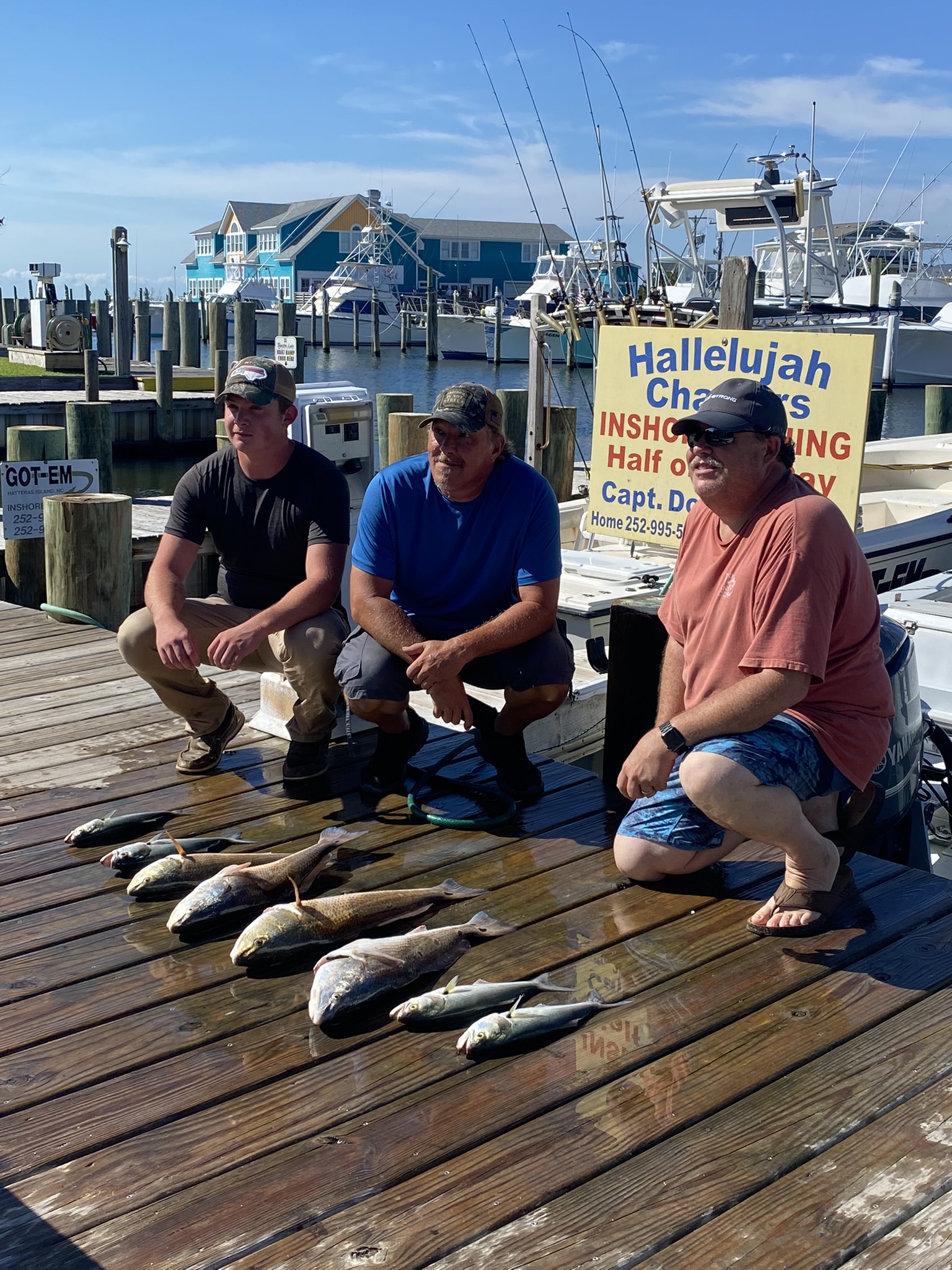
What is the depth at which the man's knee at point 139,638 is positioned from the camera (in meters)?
4.02

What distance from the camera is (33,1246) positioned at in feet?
6.54

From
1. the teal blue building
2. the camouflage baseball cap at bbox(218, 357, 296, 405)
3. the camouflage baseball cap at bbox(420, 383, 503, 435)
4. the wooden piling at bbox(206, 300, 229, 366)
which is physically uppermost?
the teal blue building

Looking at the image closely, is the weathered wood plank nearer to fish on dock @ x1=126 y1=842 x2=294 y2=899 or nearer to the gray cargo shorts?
fish on dock @ x1=126 y1=842 x2=294 y2=899

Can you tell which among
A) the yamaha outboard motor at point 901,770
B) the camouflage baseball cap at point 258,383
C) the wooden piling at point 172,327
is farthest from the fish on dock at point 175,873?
the wooden piling at point 172,327

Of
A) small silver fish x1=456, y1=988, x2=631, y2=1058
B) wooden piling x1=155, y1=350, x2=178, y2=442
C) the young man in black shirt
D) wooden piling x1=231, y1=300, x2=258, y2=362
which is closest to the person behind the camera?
small silver fish x1=456, y1=988, x2=631, y2=1058

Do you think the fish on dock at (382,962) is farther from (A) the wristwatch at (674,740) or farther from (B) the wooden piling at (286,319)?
(B) the wooden piling at (286,319)

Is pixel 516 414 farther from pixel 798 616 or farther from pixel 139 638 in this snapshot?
pixel 798 616

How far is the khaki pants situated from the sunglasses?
149 centimetres

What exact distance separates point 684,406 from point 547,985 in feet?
13.4

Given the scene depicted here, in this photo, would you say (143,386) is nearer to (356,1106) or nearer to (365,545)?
(365,545)

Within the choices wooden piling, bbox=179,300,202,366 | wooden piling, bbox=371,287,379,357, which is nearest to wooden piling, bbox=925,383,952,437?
wooden piling, bbox=179,300,202,366

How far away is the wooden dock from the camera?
2.03 m

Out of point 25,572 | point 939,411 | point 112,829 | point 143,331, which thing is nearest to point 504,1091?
point 112,829

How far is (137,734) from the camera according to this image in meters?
4.64
